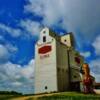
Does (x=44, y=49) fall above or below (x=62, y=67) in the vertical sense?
above

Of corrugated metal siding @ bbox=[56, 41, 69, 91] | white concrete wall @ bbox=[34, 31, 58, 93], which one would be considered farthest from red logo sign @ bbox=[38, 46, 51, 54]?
corrugated metal siding @ bbox=[56, 41, 69, 91]

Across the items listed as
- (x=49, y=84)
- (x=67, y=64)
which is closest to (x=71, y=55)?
(x=67, y=64)

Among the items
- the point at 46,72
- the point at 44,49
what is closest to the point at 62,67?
the point at 46,72

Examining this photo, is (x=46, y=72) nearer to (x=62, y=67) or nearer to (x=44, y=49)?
(x=62, y=67)

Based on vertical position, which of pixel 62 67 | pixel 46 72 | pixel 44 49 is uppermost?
pixel 44 49

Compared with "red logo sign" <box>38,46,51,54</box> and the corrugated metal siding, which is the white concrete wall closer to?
"red logo sign" <box>38,46,51,54</box>

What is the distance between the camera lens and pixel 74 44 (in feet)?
264

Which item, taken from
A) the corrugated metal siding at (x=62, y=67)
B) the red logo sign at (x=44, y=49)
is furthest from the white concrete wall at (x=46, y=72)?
the corrugated metal siding at (x=62, y=67)

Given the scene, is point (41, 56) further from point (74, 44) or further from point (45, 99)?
point (45, 99)

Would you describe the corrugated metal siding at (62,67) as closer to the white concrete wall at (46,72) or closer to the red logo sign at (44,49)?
the white concrete wall at (46,72)

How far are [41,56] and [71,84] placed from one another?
1237cm

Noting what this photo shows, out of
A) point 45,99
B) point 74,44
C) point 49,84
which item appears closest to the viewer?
point 45,99

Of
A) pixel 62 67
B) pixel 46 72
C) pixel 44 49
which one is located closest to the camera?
pixel 46 72

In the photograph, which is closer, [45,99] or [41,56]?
[45,99]
